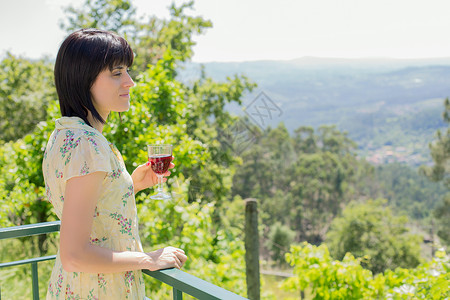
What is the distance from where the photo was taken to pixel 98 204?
0.92 metres

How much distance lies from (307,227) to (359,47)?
2769 cm

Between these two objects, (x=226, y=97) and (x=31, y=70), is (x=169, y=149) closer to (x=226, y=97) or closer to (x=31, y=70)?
(x=226, y=97)

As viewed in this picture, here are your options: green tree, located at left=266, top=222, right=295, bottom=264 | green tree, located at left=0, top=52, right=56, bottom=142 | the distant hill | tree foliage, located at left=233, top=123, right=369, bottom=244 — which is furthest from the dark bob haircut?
the distant hill

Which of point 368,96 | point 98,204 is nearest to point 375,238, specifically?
point 368,96

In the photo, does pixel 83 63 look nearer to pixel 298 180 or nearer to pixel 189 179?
pixel 189 179

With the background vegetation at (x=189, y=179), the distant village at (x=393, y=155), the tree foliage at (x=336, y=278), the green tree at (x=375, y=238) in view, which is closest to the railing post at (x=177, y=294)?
the background vegetation at (x=189, y=179)

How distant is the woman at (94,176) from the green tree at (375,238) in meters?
26.2

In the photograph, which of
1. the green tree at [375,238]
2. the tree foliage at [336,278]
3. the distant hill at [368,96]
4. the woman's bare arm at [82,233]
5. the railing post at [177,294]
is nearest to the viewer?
the woman's bare arm at [82,233]

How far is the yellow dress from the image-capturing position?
883mm

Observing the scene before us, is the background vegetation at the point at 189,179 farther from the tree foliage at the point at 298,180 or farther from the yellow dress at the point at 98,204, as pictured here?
the tree foliage at the point at 298,180

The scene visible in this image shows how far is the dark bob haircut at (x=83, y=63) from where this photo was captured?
0.92 m

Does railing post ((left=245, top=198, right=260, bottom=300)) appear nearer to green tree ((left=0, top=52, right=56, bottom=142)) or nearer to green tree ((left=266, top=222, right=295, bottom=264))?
green tree ((left=0, top=52, right=56, bottom=142))

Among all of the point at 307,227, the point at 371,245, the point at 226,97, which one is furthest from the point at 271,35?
the point at 226,97

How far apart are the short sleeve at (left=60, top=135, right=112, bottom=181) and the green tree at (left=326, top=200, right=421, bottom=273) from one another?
26339mm
